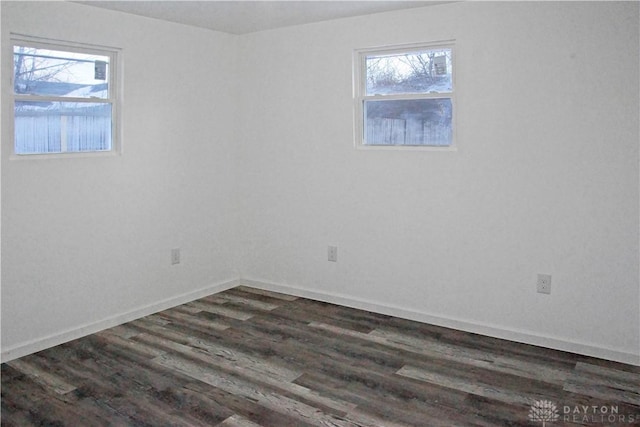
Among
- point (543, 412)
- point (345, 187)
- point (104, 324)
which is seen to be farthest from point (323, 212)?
point (543, 412)

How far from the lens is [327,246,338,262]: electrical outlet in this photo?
192 inches

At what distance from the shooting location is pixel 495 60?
156 inches

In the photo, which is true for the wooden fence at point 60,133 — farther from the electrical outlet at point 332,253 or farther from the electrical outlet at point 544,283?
the electrical outlet at point 544,283

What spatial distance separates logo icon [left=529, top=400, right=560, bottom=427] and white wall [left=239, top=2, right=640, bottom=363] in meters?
0.87

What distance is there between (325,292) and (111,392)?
6.91 feet

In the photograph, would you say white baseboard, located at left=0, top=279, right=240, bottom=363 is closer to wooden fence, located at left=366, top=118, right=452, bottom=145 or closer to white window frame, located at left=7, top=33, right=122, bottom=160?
white window frame, located at left=7, top=33, right=122, bottom=160

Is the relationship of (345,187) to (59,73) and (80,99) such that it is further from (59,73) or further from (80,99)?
(59,73)

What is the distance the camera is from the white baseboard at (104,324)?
12.3ft

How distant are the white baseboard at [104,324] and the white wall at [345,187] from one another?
29 mm

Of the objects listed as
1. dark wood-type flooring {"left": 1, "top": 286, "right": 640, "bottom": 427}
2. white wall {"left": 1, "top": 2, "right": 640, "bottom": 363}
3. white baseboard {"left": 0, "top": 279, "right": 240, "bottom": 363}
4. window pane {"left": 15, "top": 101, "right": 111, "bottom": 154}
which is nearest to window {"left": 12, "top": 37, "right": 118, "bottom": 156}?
window pane {"left": 15, "top": 101, "right": 111, "bottom": 154}

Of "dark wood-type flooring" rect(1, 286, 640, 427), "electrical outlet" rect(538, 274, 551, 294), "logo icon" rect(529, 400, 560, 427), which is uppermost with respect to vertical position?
"electrical outlet" rect(538, 274, 551, 294)

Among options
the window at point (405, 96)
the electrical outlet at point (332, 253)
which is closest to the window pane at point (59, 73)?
the window at point (405, 96)

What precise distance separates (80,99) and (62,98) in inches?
5.0

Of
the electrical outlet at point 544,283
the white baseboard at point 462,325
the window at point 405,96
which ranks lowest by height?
the white baseboard at point 462,325
